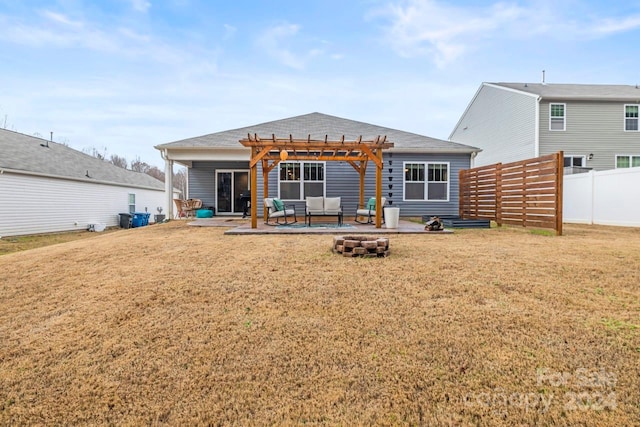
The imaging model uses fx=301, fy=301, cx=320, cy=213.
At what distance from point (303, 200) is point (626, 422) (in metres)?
10.5

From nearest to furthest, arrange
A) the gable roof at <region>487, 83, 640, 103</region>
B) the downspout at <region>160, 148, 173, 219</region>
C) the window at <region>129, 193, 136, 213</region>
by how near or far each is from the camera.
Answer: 1. the downspout at <region>160, 148, 173, 219</region>
2. the gable roof at <region>487, 83, 640, 103</region>
3. the window at <region>129, 193, 136, 213</region>

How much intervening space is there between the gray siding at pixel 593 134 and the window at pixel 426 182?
5.64 meters

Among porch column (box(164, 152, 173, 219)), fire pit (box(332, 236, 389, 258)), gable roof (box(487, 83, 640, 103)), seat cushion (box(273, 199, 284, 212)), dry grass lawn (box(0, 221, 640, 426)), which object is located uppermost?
gable roof (box(487, 83, 640, 103))

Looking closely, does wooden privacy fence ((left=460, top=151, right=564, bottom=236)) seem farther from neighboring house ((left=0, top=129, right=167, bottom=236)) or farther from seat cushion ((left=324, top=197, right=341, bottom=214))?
neighboring house ((left=0, top=129, right=167, bottom=236))

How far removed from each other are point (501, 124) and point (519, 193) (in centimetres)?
941

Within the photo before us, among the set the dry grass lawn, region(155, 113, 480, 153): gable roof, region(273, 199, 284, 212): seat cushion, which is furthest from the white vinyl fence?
region(273, 199, 284, 212): seat cushion

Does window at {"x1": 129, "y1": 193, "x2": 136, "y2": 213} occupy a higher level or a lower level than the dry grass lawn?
higher

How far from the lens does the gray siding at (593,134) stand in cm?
1348

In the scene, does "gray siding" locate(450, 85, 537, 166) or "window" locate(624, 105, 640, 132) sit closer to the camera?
"window" locate(624, 105, 640, 132)

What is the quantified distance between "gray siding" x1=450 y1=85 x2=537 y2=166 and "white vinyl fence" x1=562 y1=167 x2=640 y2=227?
11.5 ft

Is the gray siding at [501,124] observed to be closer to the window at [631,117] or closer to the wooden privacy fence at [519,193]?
the window at [631,117]

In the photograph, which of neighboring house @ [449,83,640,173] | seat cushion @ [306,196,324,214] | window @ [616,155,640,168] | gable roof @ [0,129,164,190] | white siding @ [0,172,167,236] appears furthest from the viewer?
window @ [616,155,640,168]

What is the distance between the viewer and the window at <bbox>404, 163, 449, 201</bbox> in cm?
1163

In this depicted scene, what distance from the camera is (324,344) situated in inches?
83.4
